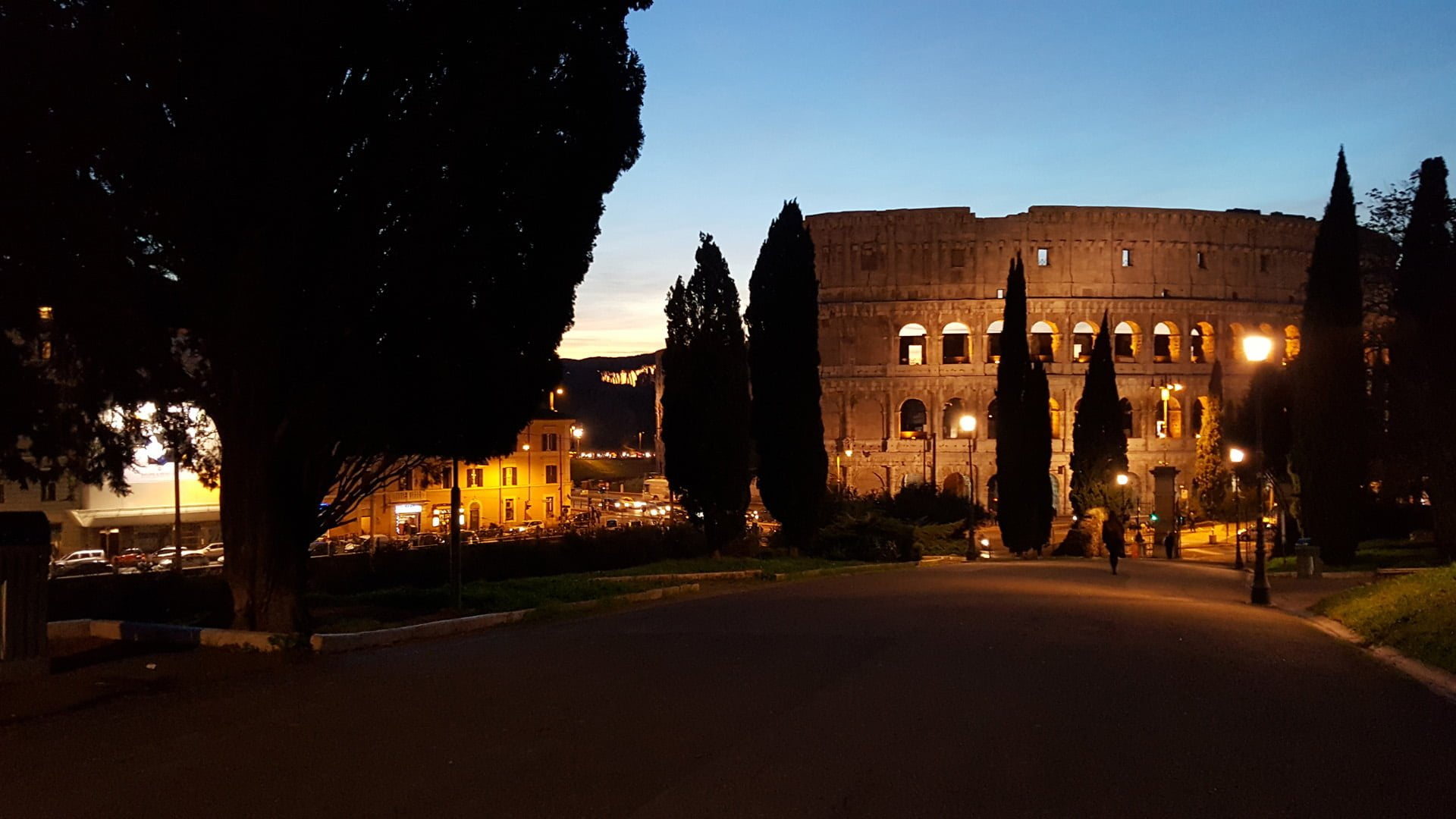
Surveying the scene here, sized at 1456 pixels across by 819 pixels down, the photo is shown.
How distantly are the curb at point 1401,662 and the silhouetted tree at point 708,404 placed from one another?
14.5 meters

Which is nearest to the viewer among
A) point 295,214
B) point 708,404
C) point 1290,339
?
point 295,214

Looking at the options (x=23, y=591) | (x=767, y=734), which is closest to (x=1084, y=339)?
(x=767, y=734)

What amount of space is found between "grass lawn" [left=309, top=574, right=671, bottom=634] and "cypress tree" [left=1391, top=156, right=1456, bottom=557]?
72.1 ft

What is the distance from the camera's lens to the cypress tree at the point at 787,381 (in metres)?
34.2

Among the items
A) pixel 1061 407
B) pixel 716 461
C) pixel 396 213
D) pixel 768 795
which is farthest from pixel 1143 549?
pixel 768 795

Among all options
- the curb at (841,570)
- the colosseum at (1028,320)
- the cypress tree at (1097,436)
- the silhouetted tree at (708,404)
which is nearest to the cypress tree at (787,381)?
the curb at (841,570)

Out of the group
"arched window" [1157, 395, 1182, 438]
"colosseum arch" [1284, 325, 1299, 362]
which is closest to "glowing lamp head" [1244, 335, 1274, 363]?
"arched window" [1157, 395, 1182, 438]

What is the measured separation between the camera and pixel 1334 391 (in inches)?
1315

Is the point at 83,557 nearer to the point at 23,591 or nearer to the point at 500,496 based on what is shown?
the point at 500,496

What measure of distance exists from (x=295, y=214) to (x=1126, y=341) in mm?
75027

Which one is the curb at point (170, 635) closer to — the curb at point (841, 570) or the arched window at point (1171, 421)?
the curb at point (841, 570)

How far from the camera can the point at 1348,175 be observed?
34.8 metres

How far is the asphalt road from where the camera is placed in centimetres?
682

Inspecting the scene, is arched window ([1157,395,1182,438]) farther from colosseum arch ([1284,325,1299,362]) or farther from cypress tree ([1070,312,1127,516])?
cypress tree ([1070,312,1127,516])
